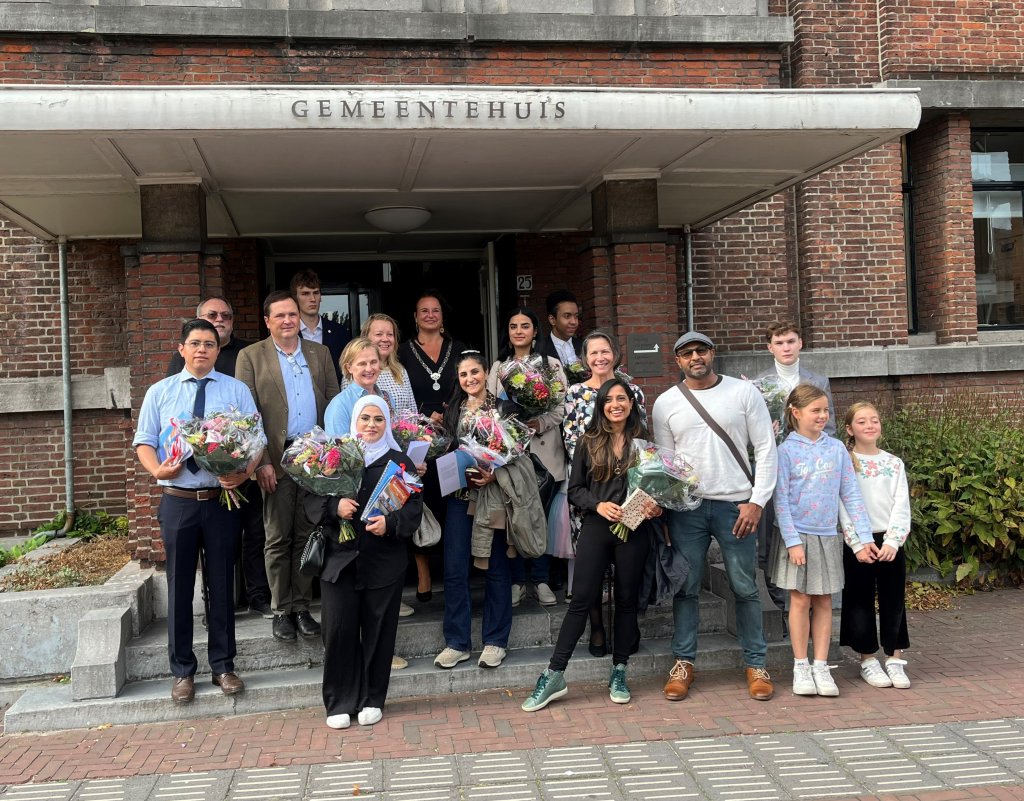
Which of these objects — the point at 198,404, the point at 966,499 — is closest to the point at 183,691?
the point at 198,404

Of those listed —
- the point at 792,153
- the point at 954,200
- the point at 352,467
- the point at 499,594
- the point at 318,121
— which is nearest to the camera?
the point at 352,467

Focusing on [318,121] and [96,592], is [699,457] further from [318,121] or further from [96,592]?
[96,592]

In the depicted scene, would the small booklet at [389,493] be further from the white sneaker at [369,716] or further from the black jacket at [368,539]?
the white sneaker at [369,716]

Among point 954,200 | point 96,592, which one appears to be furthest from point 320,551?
point 954,200

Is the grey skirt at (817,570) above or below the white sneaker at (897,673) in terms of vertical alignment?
above

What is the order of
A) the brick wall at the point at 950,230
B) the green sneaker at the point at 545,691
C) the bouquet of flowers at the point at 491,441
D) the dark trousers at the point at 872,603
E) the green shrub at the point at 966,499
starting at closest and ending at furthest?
the green sneaker at the point at 545,691 → the bouquet of flowers at the point at 491,441 → the dark trousers at the point at 872,603 → the green shrub at the point at 966,499 → the brick wall at the point at 950,230

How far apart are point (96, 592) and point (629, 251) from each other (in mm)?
4768

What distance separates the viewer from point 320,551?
16.8ft

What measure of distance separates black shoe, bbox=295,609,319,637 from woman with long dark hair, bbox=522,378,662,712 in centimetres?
148

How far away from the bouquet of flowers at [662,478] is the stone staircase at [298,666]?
119cm

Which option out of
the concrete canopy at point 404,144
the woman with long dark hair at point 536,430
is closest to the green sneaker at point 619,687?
the woman with long dark hair at point 536,430

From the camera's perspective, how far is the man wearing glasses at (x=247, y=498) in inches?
232

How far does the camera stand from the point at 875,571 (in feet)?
18.9

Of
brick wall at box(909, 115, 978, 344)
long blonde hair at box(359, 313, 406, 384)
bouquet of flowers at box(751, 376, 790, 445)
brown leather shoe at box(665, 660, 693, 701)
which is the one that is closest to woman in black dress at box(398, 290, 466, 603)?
long blonde hair at box(359, 313, 406, 384)
